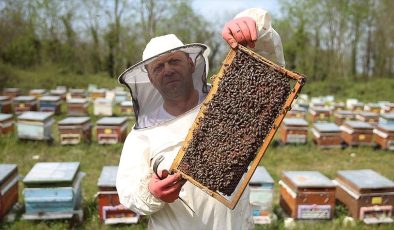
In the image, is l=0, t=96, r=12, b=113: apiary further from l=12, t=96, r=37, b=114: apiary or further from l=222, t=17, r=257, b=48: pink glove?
l=222, t=17, r=257, b=48: pink glove

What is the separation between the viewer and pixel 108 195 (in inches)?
186

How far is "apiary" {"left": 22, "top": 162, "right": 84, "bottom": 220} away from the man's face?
305cm

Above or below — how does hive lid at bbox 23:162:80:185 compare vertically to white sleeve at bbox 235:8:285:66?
below

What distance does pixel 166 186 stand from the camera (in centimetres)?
175

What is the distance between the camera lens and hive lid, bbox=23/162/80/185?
4566mm

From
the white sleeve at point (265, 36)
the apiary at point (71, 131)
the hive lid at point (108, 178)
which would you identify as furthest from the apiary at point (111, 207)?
the apiary at point (71, 131)

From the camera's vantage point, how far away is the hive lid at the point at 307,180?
4.80 meters

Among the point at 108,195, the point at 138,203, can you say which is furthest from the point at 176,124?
the point at 108,195

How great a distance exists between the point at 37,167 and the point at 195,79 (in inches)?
148

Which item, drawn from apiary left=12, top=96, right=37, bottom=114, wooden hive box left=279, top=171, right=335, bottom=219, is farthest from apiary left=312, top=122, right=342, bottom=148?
apiary left=12, top=96, right=37, bottom=114

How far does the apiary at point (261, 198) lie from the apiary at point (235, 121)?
2.99 metres

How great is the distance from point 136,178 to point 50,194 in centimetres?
320

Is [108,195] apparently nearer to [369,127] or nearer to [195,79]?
[195,79]

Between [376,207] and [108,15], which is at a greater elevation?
[108,15]
